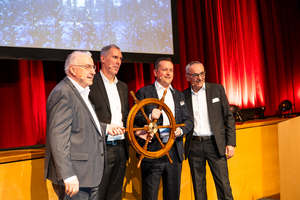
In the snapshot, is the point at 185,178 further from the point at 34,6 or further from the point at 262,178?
the point at 34,6

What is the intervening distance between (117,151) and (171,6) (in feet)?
7.45

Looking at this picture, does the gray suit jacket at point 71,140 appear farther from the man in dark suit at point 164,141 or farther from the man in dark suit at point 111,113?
the man in dark suit at point 164,141

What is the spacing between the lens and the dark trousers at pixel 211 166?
2.21 meters

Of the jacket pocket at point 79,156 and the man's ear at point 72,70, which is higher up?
the man's ear at point 72,70

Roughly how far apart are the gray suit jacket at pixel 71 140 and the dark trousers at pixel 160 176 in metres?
0.56

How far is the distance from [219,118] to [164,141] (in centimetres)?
60

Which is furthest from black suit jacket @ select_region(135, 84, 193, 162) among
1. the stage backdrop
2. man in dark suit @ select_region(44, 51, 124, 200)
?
the stage backdrop

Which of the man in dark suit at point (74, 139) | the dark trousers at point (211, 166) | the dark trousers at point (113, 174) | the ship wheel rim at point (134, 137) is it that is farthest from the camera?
the dark trousers at point (211, 166)

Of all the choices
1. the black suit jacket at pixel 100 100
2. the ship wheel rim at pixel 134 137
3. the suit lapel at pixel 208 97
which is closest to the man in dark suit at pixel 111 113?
the black suit jacket at pixel 100 100

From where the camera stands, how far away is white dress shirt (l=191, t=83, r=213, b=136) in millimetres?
2236

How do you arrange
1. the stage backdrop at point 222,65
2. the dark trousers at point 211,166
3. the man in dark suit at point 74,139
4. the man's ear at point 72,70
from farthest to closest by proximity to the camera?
the stage backdrop at point 222,65, the dark trousers at point 211,166, the man's ear at point 72,70, the man in dark suit at point 74,139

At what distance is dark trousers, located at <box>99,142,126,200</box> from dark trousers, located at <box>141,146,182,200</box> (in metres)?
0.19

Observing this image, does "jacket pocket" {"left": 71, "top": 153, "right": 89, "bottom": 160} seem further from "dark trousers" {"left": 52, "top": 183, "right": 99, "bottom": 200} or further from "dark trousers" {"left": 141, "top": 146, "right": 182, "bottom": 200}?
"dark trousers" {"left": 141, "top": 146, "right": 182, "bottom": 200}

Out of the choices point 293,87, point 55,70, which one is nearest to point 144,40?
point 55,70
